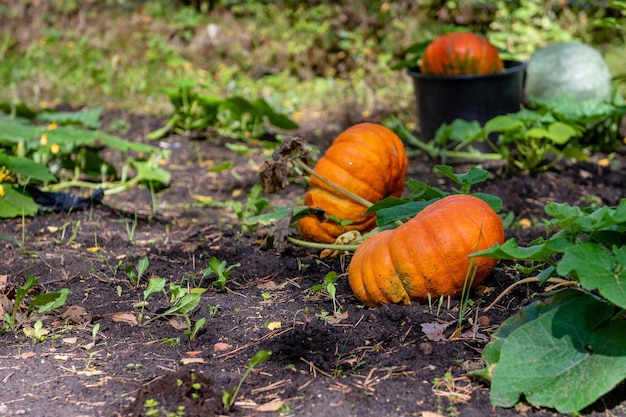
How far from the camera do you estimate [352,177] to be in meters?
3.35

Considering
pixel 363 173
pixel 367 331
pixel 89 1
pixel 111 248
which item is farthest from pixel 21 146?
pixel 89 1

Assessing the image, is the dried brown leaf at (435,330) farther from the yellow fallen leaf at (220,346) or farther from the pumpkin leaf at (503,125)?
the pumpkin leaf at (503,125)

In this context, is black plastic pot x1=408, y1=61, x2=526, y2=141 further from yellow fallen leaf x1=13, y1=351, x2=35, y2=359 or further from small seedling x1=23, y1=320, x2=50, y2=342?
yellow fallen leaf x1=13, y1=351, x2=35, y2=359

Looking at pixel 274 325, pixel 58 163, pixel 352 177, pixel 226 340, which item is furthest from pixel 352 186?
pixel 58 163

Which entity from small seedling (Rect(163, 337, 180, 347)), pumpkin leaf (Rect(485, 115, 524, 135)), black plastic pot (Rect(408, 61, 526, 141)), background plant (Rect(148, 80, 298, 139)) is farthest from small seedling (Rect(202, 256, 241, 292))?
black plastic pot (Rect(408, 61, 526, 141))

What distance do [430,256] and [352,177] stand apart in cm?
87

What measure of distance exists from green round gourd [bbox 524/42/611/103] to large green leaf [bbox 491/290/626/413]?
378 cm

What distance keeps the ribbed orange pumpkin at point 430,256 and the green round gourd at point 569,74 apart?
3.27 metres

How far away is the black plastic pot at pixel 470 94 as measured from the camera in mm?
5223

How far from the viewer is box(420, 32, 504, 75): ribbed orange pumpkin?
5.19 metres

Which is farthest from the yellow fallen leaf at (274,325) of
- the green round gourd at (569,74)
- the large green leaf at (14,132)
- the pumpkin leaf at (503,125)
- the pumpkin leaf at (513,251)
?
the green round gourd at (569,74)

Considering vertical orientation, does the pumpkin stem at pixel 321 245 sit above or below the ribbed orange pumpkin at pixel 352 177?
below

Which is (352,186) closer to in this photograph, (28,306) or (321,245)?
(321,245)

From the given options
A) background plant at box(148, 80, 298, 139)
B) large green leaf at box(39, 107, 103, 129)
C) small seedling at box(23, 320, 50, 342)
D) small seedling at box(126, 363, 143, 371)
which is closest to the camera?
small seedling at box(126, 363, 143, 371)
